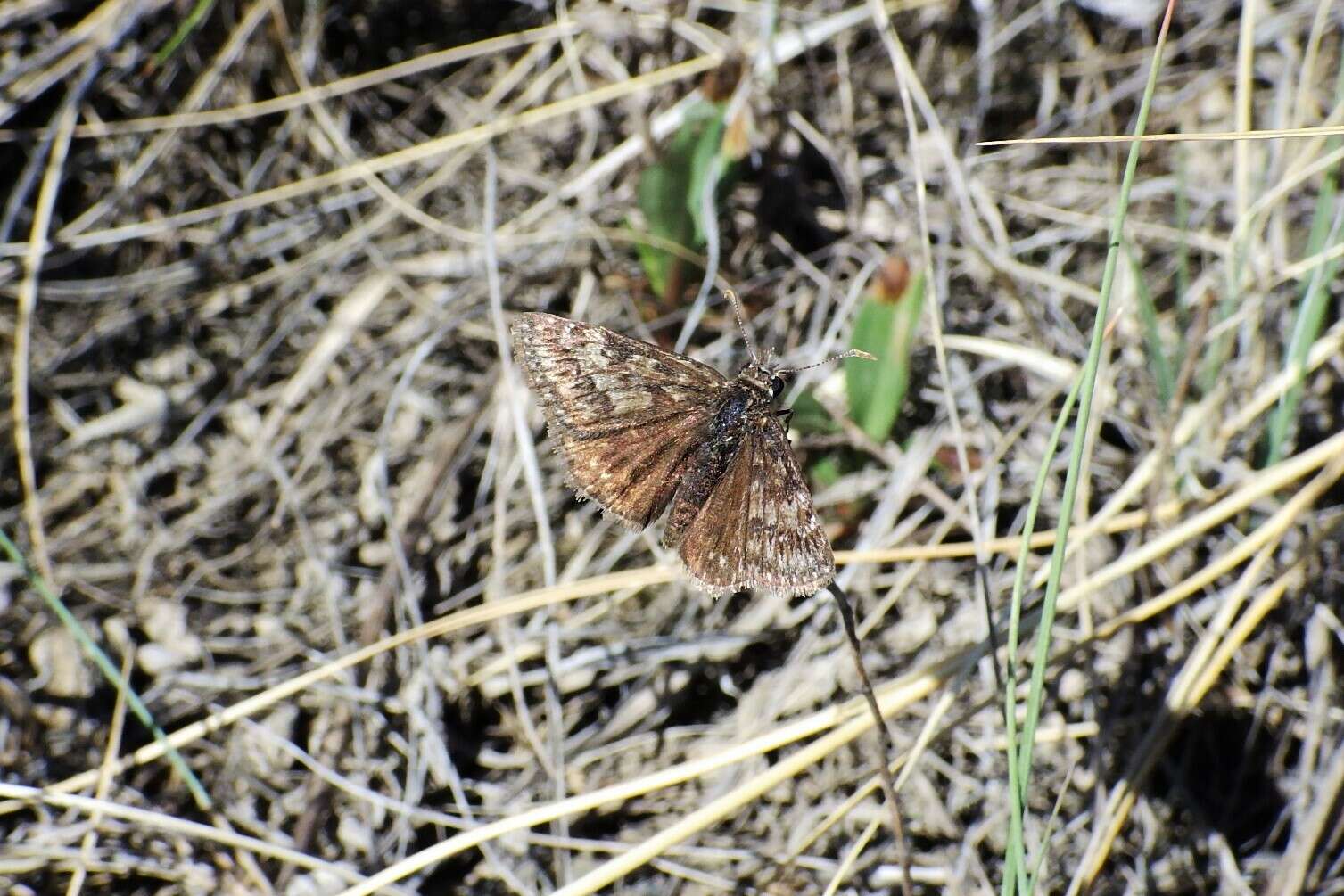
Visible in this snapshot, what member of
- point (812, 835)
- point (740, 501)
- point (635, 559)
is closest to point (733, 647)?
point (635, 559)

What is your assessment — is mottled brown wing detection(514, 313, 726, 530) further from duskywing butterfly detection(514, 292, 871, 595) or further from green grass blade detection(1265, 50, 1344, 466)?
green grass blade detection(1265, 50, 1344, 466)

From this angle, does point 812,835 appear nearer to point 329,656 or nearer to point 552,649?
point 552,649

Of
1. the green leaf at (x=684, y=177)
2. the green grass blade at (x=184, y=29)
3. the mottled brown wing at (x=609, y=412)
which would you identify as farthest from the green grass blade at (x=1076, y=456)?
the green grass blade at (x=184, y=29)

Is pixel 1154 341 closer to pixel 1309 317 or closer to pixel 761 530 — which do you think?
pixel 1309 317

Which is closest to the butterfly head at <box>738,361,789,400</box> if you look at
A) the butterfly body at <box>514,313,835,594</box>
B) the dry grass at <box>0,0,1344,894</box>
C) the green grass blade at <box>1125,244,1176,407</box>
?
the butterfly body at <box>514,313,835,594</box>

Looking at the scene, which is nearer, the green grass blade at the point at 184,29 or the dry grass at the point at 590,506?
the dry grass at the point at 590,506

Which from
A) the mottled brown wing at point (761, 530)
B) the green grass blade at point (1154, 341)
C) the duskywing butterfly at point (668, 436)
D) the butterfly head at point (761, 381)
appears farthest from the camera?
the green grass blade at point (1154, 341)

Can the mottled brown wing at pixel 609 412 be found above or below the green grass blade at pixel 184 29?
below

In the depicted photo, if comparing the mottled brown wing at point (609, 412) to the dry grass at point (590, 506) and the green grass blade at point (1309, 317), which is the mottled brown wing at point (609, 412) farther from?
the green grass blade at point (1309, 317)
